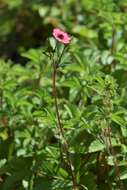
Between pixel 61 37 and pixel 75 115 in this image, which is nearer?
pixel 61 37

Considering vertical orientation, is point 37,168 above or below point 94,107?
below

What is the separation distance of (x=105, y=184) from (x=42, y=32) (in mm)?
2463

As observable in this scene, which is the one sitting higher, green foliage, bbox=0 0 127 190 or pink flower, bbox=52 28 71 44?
pink flower, bbox=52 28 71 44

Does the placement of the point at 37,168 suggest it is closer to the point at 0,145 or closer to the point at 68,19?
the point at 0,145

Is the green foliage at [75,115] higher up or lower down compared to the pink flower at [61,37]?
lower down

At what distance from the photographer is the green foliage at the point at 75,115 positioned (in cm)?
217

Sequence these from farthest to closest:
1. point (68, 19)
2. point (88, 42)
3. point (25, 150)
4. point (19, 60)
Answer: point (19, 60), point (68, 19), point (88, 42), point (25, 150)

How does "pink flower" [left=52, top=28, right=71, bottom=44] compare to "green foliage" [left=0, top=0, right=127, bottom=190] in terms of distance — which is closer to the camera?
"pink flower" [left=52, top=28, right=71, bottom=44]

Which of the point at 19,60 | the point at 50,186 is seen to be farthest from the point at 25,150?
the point at 19,60

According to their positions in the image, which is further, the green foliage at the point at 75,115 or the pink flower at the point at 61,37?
the green foliage at the point at 75,115

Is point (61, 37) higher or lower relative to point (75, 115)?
higher

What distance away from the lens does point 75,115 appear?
238 cm

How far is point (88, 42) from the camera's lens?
332 centimetres

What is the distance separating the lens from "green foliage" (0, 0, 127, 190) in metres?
2.17
